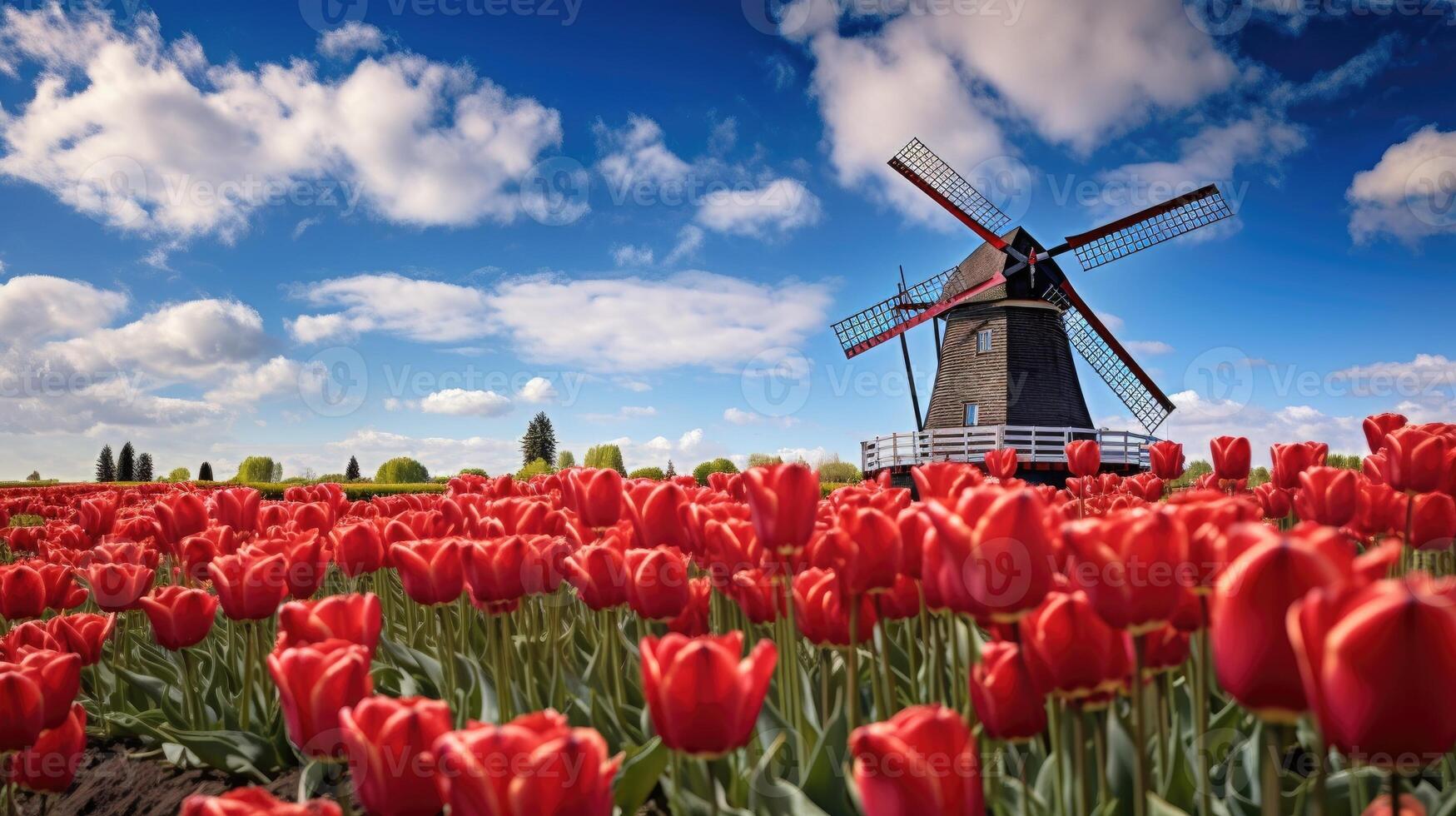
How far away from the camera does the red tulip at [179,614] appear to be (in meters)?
2.88

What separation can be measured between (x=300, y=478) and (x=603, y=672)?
33.9 metres

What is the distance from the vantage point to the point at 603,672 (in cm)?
281

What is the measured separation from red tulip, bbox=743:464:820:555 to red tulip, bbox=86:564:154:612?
117 inches

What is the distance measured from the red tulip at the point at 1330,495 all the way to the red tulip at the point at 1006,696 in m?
1.96

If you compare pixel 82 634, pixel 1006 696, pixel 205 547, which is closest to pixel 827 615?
pixel 1006 696

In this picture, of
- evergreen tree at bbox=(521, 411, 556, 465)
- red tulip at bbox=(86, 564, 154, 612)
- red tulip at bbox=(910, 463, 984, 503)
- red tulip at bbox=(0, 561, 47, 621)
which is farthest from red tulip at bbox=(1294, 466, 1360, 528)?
evergreen tree at bbox=(521, 411, 556, 465)

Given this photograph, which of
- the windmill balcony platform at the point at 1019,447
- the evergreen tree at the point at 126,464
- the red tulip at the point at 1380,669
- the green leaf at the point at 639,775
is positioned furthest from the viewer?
the evergreen tree at the point at 126,464

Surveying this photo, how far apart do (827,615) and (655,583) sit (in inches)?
19.7

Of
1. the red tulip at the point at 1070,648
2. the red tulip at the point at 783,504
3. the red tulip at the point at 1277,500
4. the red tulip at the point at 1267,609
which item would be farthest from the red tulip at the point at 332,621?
the red tulip at the point at 1277,500

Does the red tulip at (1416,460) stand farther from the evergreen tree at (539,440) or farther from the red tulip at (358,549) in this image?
the evergreen tree at (539,440)

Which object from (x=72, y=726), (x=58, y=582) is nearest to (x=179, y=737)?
(x=72, y=726)

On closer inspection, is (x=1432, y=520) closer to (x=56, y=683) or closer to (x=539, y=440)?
(x=56, y=683)

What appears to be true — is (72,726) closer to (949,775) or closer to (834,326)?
(949,775)

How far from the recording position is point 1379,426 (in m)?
4.12
